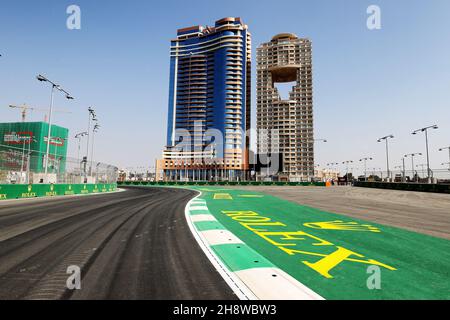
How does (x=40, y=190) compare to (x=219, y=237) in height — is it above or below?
above

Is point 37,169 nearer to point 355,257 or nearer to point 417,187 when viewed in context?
point 355,257

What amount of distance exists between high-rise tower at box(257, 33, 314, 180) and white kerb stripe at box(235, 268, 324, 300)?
382 feet

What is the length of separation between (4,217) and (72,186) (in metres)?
14.1

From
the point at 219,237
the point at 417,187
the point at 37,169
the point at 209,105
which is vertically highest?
the point at 209,105

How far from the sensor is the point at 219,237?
5.54m

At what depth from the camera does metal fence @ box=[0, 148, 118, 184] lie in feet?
45.9

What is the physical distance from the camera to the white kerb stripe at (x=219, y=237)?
510cm

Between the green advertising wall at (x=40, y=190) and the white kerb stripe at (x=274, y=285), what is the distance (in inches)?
671

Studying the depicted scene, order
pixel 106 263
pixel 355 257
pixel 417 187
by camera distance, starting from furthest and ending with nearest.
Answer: pixel 417 187 < pixel 355 257 < pixel 106 263

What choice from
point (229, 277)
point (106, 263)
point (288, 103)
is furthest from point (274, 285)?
point (288, 103)

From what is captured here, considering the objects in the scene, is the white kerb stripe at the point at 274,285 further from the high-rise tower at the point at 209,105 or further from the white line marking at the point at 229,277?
the high-rise tower at the point at 209,105

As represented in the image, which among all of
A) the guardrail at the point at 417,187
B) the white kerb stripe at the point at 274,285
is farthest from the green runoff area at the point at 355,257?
the guardrail at the point at 417,187

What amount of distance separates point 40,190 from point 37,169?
154 cm
